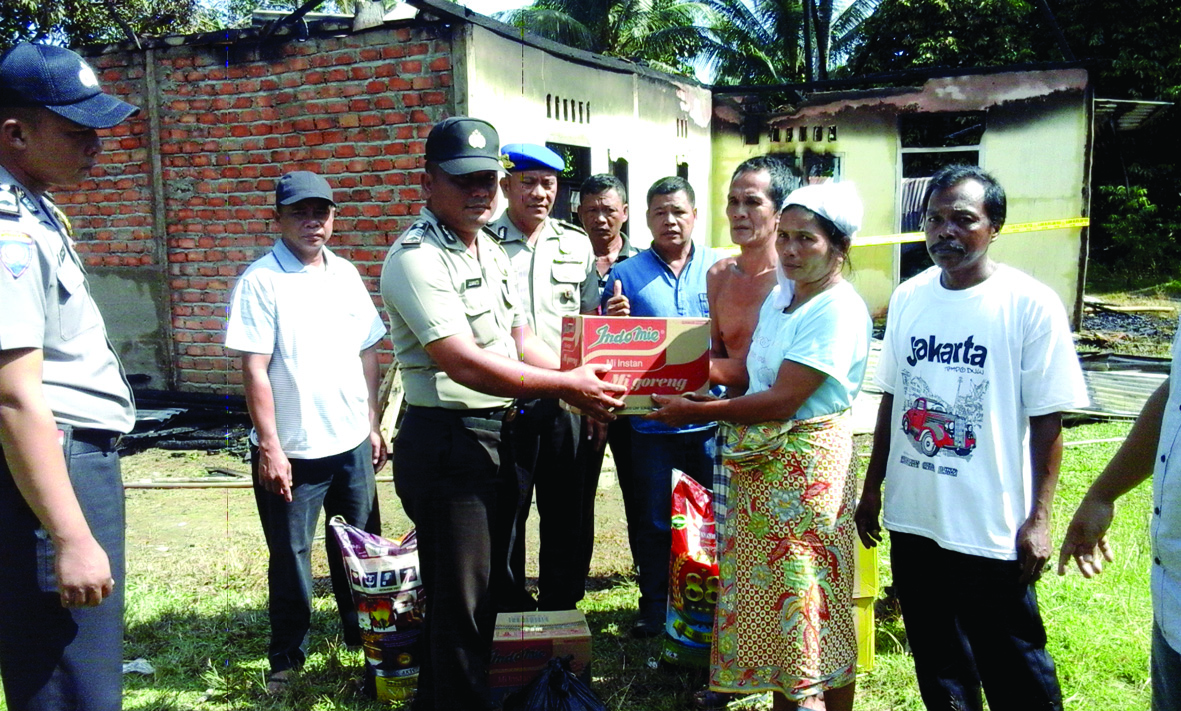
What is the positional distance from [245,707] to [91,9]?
57.6 feet

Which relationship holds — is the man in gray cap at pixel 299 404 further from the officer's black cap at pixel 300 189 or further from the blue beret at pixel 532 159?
the blue beret at pixel 532 159

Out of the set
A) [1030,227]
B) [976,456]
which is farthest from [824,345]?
[1030,227]

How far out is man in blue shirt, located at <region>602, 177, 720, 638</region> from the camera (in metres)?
3.85

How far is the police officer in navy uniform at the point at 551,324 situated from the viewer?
368 centimetres

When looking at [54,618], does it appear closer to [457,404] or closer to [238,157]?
[457,404]

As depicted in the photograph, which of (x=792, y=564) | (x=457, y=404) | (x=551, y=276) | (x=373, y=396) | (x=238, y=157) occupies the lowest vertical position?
(x=792, y=564)

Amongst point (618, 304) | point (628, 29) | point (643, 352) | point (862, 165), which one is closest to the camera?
point (643, 352)

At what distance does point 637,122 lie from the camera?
33.1 ft

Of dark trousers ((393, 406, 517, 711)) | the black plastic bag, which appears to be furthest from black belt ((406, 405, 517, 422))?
the black plastic bag

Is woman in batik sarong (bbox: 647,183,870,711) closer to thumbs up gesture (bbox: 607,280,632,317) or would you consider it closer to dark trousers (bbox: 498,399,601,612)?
dark trousers (bbox: 498,399,601,612)

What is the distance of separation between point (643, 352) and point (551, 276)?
1152 millimetres

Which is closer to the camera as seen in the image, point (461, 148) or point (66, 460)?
point (66, 460)

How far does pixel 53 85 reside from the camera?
76.9 inches

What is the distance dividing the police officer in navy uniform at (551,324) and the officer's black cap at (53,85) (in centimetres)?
180
